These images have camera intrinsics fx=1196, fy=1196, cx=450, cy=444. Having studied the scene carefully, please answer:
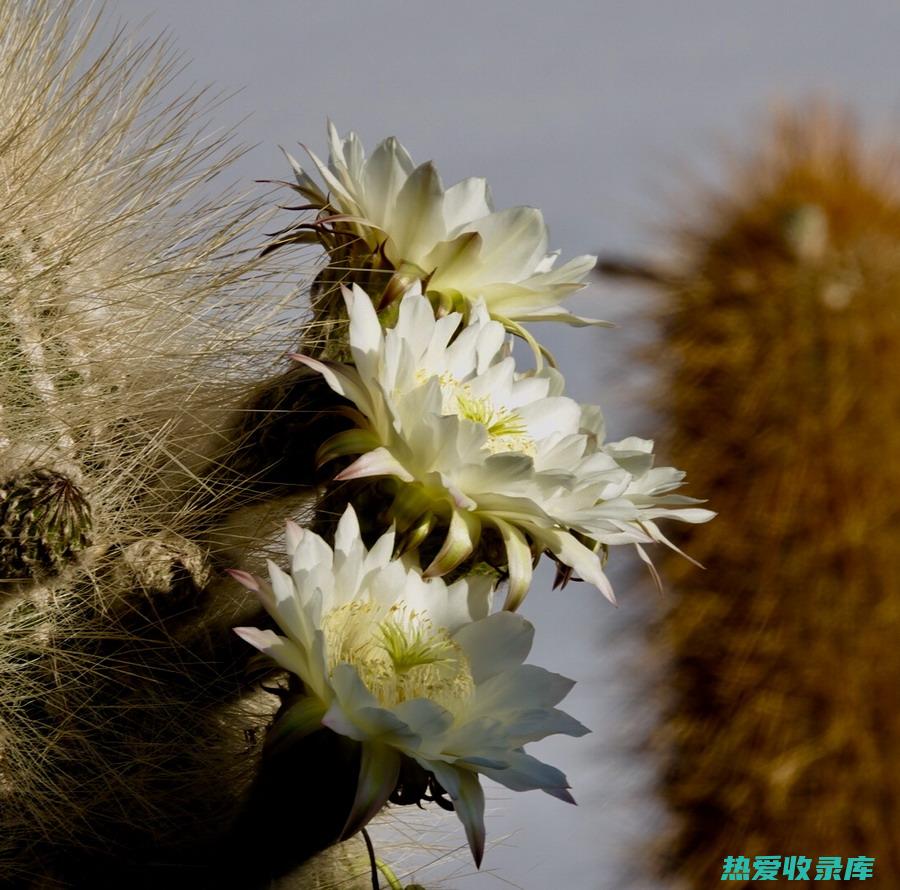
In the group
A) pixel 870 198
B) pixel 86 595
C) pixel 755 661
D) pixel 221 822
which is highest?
pixel 870 198

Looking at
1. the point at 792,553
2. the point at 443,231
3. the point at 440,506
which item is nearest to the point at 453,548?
the point at 440,506

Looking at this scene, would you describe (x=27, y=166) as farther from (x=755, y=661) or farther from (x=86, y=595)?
(x=755, y=661)

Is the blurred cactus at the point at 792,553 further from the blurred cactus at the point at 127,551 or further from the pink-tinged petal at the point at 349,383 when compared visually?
the pink-tinged petal at the point at 349,383

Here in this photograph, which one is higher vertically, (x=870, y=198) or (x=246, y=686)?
(x=870, y=198)

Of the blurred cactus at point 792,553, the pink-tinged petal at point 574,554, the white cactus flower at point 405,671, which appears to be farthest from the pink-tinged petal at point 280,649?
the blurred cactus at point 792,553

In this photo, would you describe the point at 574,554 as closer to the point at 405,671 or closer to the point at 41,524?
the point at 405,671

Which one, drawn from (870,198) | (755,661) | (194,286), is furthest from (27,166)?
(870,198)

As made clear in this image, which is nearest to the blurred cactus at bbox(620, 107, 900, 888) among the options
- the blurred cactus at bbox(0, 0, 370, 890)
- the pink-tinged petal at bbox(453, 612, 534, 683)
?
the blurred cactus at bbox(0, 0, 370, 890)

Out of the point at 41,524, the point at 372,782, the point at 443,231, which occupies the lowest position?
the point at 372,782
